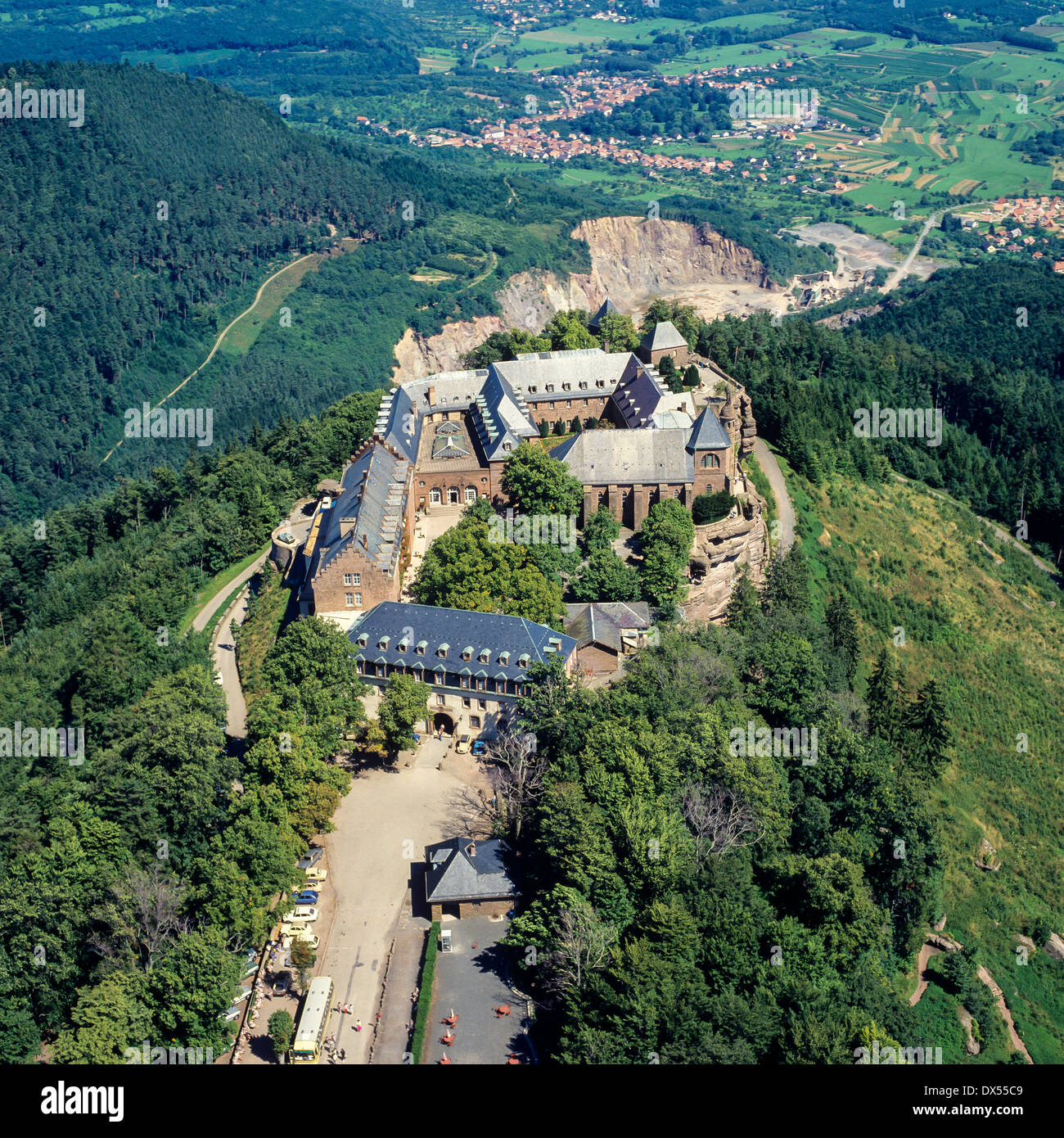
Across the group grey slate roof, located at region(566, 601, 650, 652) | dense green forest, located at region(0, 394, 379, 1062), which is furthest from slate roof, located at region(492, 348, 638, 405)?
dense green forest, located at region(0, 394, 379, 1062)

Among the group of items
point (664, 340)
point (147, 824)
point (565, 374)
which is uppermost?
point (664, 340)

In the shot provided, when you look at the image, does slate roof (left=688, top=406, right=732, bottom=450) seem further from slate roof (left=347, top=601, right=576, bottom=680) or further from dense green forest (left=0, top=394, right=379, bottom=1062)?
dense green forest (left=0, top=394, right=379, bottom=1062)

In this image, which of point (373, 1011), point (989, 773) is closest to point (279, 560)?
point (373, 1011)

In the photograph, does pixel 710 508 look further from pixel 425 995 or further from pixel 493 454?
pixel 425 995

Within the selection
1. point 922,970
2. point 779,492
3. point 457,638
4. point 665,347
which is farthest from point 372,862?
point 665,347

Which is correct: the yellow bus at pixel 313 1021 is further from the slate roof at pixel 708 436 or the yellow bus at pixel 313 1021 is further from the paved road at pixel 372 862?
the slate roof at pixel 708 436

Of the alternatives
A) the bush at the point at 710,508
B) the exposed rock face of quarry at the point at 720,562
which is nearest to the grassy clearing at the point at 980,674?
the exposed rock face of quarry at the point at 720,562
